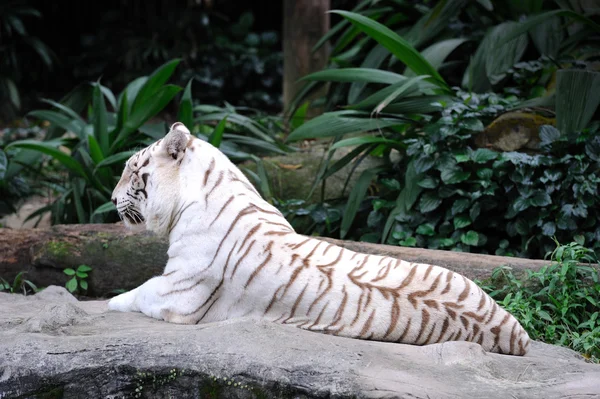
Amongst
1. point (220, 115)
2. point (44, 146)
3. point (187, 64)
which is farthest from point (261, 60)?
point (44, 146)

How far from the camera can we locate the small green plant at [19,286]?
4.73 metres

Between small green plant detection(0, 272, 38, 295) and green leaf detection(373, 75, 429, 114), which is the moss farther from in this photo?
green leaf detection(373, 75, 429, 114)

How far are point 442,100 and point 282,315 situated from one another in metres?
2.77

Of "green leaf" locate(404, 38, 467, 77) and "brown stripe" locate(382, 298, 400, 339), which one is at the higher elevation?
"green leaf" locate(404, 38, 467, 77)

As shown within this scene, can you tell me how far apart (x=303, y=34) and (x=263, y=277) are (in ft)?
17.3

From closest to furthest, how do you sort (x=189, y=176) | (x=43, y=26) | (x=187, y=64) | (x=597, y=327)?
(x=189, y=176) < (x=597, y=327) < (x=187, y=64) < (x=43, y=26)

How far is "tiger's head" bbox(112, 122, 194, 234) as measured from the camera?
3.51 meters

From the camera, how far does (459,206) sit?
5.00 m

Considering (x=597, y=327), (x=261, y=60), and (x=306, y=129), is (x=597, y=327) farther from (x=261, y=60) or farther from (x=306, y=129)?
(x=261, y=60)

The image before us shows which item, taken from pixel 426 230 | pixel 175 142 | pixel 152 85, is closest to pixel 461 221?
pixel 426 230

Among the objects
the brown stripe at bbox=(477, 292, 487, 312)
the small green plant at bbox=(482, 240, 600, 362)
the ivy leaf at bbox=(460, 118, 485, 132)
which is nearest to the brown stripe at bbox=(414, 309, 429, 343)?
the brown stripe at bbox=(477, 292, 487, 312)

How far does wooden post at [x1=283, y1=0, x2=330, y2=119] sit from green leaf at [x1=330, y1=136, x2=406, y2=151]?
270cm

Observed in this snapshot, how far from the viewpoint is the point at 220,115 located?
21.2 ft

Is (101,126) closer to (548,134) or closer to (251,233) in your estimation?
(251,233)
